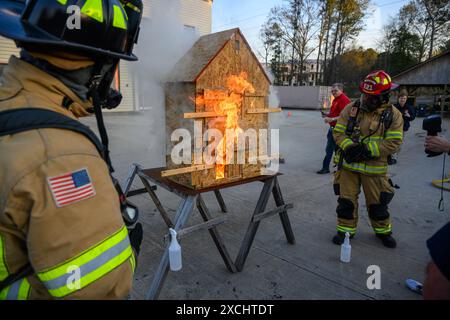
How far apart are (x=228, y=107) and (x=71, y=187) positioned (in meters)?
2.08

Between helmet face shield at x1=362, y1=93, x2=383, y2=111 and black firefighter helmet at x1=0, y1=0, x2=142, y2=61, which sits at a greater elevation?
black firefighter helmet at x1=0, y1=0, x2=142, y2=61

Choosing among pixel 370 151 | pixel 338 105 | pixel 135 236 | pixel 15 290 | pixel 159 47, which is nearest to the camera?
pixel 15 290

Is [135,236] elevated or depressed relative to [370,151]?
depressed

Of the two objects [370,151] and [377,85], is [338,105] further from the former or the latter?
[370,151]

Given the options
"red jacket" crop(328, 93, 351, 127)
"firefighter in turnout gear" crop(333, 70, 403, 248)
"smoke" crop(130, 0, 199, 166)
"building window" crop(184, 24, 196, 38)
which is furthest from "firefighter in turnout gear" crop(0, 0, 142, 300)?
"red jacket" crop(328, 93, 351, 127)

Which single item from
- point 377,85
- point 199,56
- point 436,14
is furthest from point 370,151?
point 436,14

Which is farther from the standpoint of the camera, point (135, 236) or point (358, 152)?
point (358, 152)

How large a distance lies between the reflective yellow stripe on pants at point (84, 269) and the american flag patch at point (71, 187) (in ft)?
0.57

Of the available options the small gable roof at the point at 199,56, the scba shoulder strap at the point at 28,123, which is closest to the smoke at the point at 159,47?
the small gable roof at the point at 199,56

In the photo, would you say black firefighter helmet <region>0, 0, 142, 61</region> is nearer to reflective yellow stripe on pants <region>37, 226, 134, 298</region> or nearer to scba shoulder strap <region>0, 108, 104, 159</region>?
scba shoulder strap <region>0, 108, 104, 159</region>

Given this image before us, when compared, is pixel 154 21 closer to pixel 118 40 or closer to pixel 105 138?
pixel 118 40

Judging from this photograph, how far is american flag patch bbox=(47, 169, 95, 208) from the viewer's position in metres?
0.94

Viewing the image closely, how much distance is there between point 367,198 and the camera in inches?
142

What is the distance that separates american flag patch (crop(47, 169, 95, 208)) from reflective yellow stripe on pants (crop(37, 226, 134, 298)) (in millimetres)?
175
